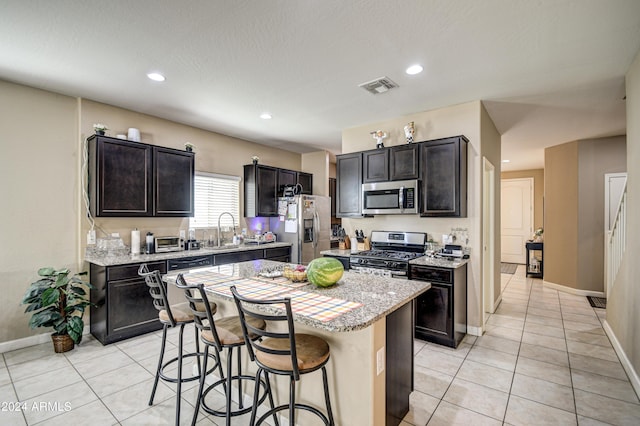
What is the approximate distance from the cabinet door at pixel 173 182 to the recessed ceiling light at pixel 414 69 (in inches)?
125

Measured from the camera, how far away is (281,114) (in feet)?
14.1

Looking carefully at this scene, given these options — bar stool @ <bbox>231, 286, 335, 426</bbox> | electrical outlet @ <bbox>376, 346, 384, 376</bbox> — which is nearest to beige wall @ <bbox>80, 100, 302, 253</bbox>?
bar stool @ <bbox>231, 286, 335, 426</bbox>

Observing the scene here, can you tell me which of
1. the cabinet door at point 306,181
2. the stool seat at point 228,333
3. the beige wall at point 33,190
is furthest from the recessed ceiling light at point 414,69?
the beige wall at point 33,190

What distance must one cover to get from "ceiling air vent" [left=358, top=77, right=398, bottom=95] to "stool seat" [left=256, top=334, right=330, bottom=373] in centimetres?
261

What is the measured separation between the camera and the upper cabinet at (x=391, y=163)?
3.91m

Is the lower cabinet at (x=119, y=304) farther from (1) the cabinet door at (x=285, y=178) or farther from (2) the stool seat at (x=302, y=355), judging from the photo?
(1) the cabinet door at (x=285, y=178)

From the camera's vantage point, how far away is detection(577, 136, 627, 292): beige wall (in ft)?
17.6

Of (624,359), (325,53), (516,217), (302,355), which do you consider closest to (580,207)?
(516,217)

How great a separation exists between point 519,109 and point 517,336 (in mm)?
2891

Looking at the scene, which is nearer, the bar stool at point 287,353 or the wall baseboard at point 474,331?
the bar stool at point 287,353

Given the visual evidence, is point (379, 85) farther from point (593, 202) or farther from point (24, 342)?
point (593, 202)

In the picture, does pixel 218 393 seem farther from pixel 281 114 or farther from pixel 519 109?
pixel 519 109

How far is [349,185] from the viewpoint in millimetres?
4484

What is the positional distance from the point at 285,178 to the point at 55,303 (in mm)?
3881
